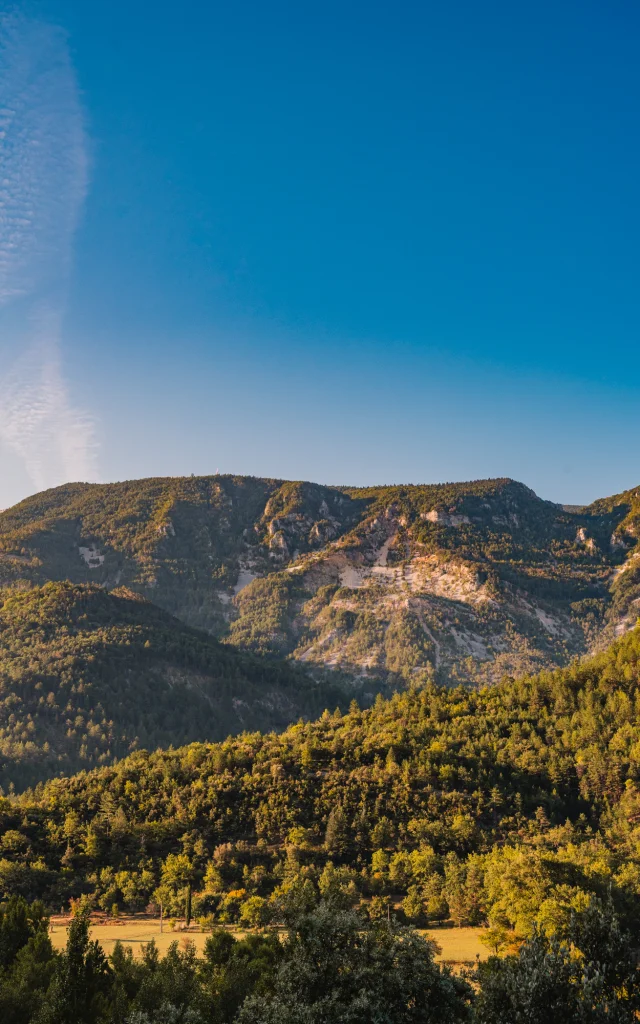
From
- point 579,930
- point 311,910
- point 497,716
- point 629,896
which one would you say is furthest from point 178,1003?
point 497,716

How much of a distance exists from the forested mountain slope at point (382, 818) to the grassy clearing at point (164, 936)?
11.2ft

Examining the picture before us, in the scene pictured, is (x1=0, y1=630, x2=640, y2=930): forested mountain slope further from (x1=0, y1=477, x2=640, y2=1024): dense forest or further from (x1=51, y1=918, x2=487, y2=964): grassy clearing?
(x1=51, y1=918, x2=487, y2=964): grassy clearing

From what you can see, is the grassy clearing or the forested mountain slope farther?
the forested mountain slope

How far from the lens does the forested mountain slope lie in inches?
2938

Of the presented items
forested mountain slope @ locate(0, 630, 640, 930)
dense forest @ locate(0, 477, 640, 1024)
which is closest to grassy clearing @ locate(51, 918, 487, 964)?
dense forest @ locate(0, 477, 640, 1024)

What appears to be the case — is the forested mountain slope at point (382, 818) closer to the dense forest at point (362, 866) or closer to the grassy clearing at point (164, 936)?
the dense forest at point (362, 866)

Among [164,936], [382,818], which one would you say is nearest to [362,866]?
[382,818]

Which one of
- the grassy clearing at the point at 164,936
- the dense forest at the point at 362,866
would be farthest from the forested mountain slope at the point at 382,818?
the grassy clearing at the point at 164,936

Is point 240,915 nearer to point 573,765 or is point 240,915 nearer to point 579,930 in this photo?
point 579,930

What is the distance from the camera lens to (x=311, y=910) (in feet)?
115

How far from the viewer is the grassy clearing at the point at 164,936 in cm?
6088

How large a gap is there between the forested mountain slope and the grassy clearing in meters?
3.40

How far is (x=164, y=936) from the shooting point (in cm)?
6744

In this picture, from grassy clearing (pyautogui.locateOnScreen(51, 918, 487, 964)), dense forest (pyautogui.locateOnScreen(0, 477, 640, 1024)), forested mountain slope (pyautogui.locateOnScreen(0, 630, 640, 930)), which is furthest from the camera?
forested mountain slope (pyautogui.locateOnScreen(0, 630, 640, 930))
